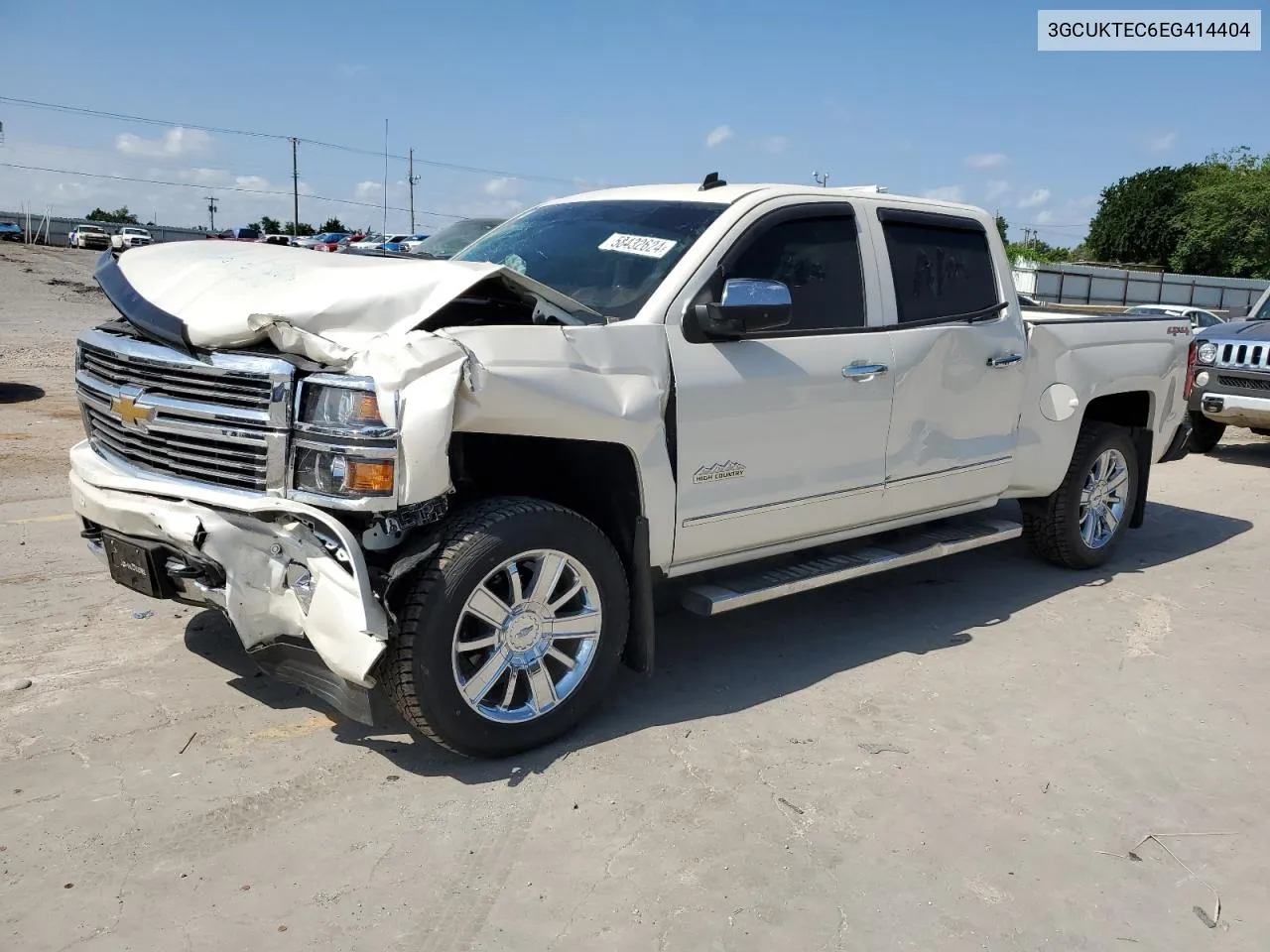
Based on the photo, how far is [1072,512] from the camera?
6055mm

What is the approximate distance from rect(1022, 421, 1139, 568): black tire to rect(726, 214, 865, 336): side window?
2163 millimetres

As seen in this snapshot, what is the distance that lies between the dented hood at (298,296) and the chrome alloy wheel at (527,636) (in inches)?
34.6

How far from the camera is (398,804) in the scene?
131 inches

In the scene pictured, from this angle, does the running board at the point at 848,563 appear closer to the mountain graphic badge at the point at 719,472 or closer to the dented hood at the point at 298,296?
the mountain graphic badge at the point at 719,472

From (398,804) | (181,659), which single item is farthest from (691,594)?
(181,659)

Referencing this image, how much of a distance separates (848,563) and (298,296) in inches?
102

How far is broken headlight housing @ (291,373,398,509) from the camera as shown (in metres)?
3.13

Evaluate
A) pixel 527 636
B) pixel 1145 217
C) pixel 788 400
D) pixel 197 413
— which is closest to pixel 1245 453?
pixel 788 400

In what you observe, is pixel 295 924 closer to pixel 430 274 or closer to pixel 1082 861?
pixel 430 274

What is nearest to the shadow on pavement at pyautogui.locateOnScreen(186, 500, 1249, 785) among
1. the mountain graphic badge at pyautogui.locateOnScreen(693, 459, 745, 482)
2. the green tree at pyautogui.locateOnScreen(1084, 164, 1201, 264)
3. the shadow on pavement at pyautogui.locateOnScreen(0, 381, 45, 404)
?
the mountain graphic badge at pyautogui.locateOnScreen(693, 459, 745, 482)

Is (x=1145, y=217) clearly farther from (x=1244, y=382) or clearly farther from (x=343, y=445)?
(x=343, y=445)

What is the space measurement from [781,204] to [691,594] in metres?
1.67

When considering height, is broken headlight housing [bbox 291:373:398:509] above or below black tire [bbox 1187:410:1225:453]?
above

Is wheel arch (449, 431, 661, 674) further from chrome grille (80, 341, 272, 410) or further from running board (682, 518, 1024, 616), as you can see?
chrome grille (80, 341, 272, 410)
